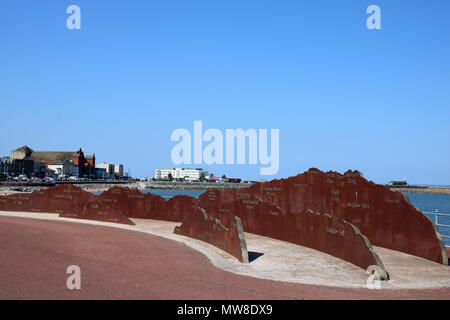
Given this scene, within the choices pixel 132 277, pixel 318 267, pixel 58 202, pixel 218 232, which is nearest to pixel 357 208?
pixel 318 267

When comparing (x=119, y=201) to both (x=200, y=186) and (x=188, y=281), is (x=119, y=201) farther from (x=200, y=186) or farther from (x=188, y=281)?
(x=200, y=186)

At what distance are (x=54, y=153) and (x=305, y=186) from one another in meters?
192

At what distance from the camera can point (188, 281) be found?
8531 mm

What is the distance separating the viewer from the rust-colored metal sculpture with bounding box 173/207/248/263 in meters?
11.5

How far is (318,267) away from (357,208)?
14.6 feet

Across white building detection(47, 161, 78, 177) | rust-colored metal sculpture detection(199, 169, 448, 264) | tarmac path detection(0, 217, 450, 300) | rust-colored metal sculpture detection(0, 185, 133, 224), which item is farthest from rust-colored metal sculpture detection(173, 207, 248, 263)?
white building detection(47, 161, 78, 177)

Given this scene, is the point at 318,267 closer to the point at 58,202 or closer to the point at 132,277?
the point at 132,277

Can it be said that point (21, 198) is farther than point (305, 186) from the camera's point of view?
Yes

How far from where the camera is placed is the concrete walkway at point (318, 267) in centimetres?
891

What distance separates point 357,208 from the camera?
14.3 metres

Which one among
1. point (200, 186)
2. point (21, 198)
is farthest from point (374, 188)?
point (200, 186)

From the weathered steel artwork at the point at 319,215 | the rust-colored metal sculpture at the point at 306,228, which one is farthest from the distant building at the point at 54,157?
the rust-colored metal sculpture at the point at 306,228

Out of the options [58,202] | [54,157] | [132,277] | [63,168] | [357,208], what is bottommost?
[132,277]
